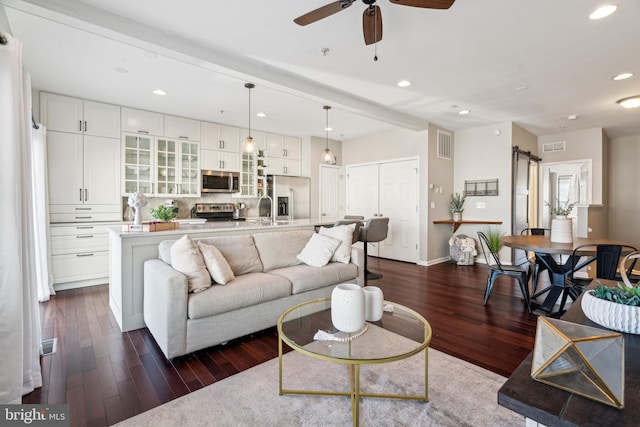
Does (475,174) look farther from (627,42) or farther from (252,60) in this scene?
(252,60)

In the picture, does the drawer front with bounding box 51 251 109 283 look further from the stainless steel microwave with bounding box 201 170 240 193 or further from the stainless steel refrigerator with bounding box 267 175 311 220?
the stainless steel refrigerator with bounding box 267 175 311 220

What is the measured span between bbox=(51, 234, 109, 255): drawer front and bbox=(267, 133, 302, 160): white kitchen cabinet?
3394 mm

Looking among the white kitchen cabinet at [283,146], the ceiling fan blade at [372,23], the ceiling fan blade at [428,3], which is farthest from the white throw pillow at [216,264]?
the white kitchen cabinet at [283,146]

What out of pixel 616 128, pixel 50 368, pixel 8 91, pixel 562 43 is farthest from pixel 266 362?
pixel 616 128

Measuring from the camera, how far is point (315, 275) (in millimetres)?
3016

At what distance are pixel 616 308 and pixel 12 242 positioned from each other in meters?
2.87

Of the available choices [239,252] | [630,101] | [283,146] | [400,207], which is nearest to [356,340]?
[239,252]

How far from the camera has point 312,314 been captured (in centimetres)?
199

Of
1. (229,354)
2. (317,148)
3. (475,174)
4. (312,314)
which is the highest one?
(317,148)

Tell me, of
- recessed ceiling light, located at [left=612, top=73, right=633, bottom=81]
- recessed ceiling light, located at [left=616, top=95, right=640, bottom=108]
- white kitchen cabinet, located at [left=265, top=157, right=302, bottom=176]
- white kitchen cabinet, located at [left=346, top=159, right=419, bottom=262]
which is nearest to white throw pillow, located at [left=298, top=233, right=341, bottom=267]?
white kitchen cabinet, located at [left=346, top=159, right=419, bottom=262]

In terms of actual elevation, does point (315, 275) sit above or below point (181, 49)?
below

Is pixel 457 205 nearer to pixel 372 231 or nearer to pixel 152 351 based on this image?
pixel 372 231

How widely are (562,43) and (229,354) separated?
4.08m

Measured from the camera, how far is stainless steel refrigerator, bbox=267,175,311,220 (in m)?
6.46
